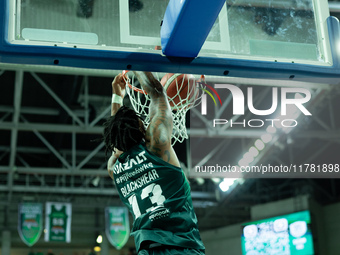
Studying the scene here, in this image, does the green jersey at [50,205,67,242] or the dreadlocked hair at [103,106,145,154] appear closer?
the dreadlocked hair at [103,106,145,154]

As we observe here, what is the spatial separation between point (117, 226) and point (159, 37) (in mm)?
13388

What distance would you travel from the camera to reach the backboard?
294 centimetres

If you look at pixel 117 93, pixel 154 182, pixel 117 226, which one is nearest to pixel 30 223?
pixel 117 226

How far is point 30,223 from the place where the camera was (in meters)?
15.6

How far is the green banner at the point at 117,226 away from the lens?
1570 centimetres

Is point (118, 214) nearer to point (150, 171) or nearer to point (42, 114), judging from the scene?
point (42, 114)

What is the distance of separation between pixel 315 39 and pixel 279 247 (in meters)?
12.7

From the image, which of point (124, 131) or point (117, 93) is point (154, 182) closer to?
point (124, 131)

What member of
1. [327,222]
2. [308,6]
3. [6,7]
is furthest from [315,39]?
[327,222]

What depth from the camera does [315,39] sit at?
346 centimetres

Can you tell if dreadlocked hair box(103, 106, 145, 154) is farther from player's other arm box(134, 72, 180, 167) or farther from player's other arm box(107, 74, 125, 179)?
player's other arm box(107, 74, 125, 179)

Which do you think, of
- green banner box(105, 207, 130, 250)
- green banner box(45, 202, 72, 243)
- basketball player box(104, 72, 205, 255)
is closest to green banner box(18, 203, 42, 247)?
green banner box(45, 202, 72, 243)

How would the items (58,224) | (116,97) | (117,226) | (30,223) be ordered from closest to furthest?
(116,97), (30,223), (58,224), (117,226)

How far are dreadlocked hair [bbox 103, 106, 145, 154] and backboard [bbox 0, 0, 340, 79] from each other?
328 millimetres
